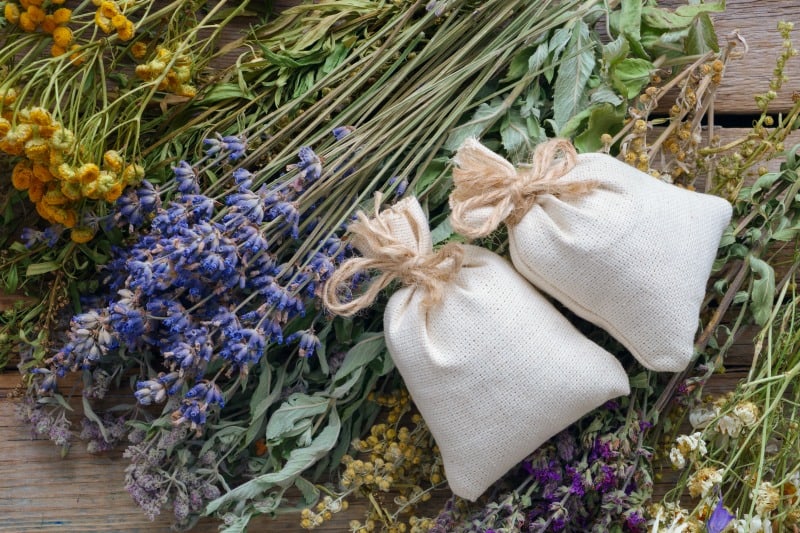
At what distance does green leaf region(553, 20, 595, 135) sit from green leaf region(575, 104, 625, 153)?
0.04m

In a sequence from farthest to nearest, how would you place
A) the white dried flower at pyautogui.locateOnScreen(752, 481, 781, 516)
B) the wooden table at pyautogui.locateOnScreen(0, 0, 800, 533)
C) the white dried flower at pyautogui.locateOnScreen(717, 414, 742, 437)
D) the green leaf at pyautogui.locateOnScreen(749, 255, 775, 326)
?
1. the wooden table at pyautogui.locateOnScreen(0, 0, 800, 533)
2. the green leaf at pyautogui.locateOnScreen(749, 255, 775, 326)
3. the white dried flower at pyautogui.locateOnScreen(717, 414, 742, 437)
4. the white dried flower at pyautogui.locateOnScreen(752, 481, 781, 516)

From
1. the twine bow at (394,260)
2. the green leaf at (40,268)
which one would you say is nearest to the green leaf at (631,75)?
the twine bow at (394,260)

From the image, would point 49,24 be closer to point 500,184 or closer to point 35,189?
point 35,189

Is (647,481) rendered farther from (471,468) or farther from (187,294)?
(187,294)

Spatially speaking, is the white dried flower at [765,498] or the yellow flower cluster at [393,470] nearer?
the white dried flower at [765,498]

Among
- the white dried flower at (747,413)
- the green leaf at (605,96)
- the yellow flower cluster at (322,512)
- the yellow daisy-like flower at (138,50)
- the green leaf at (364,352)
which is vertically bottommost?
the yellow flower cluster at (322,512)

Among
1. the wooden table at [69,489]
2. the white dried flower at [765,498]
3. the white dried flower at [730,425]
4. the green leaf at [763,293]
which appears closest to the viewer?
the white dried flower at [765,498]

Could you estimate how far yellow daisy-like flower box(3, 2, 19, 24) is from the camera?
1.08 metres

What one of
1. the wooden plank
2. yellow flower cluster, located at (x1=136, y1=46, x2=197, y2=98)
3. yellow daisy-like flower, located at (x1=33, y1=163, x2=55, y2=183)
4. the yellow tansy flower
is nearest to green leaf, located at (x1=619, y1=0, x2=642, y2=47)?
the wooden plank

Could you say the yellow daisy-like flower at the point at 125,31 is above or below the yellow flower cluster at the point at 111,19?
below

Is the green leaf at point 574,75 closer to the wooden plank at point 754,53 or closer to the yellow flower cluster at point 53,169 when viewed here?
the wooden plank at point 754,53

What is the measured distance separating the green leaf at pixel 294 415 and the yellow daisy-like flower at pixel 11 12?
0.68 m

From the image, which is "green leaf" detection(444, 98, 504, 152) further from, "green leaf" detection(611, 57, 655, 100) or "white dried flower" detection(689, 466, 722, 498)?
"white dried flower" detection(689, 466, 722, 498)

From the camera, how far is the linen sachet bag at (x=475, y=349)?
1.12 m
